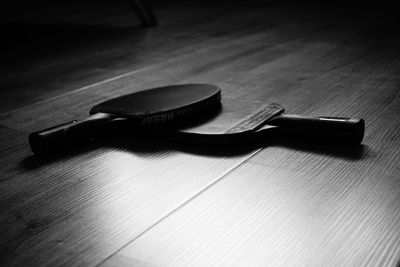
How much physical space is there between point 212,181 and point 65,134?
223 mm

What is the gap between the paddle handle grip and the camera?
0.63m

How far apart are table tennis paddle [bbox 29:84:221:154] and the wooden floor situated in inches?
0.9

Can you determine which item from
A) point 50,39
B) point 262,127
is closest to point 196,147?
point 262,127

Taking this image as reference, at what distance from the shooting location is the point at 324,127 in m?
0.65

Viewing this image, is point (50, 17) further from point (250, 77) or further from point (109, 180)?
point (109, 180)

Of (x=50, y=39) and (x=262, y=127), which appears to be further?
(x=50, y=39)

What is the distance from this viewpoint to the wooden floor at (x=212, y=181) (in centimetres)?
43

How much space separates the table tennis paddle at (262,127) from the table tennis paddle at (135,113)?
0.07 feet

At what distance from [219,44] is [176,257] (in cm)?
110

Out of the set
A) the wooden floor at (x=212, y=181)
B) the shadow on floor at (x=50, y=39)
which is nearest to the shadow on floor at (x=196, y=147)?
the wooden floor at (x=212, y=181)

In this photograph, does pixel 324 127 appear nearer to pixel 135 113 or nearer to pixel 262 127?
pixel 262 127

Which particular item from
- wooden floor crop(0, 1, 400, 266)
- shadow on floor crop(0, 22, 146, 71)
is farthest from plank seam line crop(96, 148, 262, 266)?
shadow on floor crop(0, 22, 146, 71)

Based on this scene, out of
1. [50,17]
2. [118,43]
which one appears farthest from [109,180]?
[50,17]

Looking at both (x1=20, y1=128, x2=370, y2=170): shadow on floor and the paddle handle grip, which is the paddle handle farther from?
the paddle handle grip
